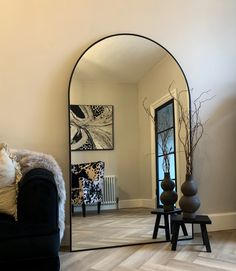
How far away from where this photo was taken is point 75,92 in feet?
8.74

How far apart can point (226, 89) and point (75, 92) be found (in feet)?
5.02

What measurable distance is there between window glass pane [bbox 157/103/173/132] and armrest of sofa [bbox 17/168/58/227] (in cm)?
130

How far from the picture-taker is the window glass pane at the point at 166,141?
113 inches

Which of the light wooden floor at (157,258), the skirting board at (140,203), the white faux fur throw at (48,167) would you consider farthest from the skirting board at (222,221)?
the white faux fur throw at (48,167)

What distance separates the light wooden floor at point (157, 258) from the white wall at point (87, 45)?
24.8 inches

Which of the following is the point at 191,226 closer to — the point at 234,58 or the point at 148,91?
the point at 148,91

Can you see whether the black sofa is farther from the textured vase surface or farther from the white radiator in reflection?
the textured vase surface

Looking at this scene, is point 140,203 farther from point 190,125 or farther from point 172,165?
point 190,125

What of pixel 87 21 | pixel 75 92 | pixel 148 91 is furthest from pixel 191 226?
pixel 87 21

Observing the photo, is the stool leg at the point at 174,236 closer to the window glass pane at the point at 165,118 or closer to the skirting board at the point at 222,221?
the skirting board at the point at 222,221

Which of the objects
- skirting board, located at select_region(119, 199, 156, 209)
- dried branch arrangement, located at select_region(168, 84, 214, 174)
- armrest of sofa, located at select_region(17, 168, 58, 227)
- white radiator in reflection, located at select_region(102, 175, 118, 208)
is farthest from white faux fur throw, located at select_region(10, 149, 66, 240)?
dried branch arrangement, located at select_region(168, 84, 214, 174)

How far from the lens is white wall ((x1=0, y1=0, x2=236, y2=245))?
8.54 ft

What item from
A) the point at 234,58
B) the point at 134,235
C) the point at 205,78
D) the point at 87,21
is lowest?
the point at 134,235

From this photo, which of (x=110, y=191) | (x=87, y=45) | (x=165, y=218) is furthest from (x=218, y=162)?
(x=87, y=45)
